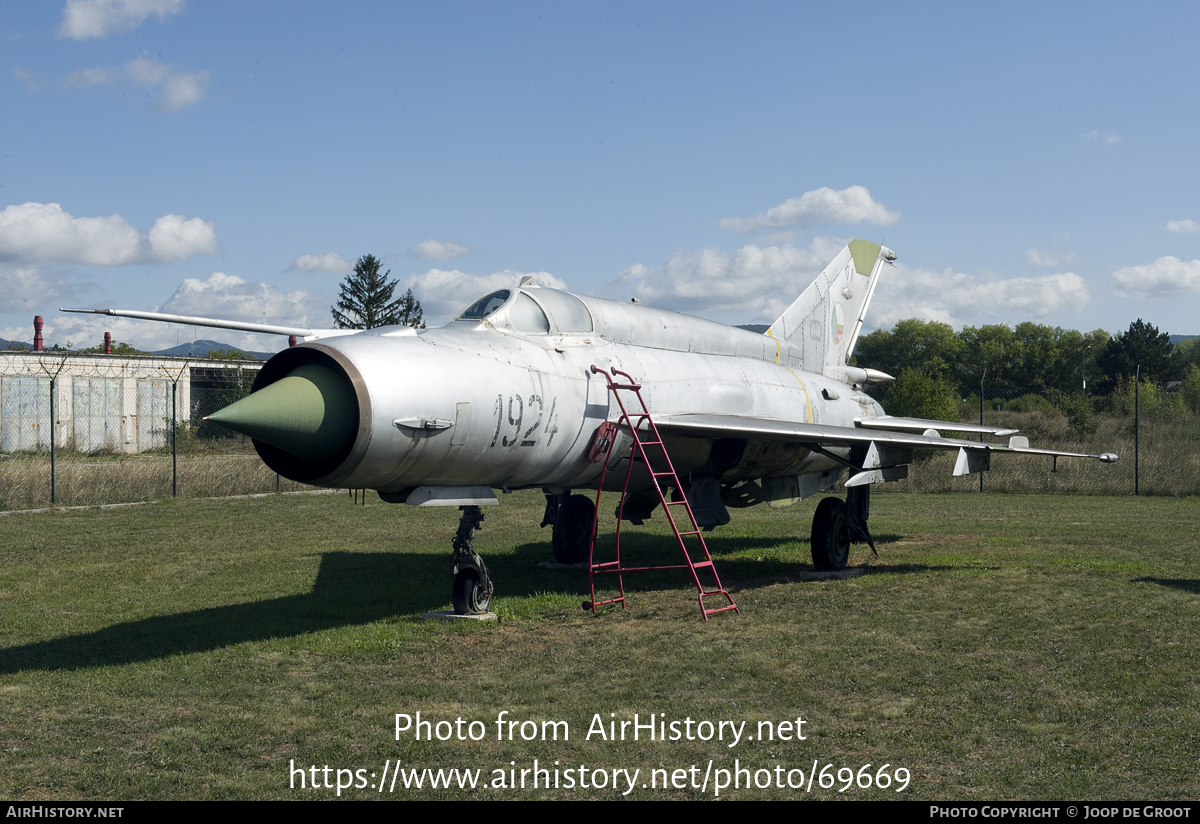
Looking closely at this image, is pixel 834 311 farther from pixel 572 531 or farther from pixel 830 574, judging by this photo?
pixel 572 531

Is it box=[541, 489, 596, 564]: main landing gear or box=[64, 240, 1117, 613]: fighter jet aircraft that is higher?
box=[64, 240, 1117, 613]: fighter jet aircraft

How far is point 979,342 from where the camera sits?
126 meters

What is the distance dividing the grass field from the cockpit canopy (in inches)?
113

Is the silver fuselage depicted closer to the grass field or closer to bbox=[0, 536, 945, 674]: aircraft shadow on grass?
the grass field

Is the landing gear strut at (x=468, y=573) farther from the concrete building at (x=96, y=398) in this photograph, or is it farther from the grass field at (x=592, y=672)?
the concrete building at (x=96, y=398)

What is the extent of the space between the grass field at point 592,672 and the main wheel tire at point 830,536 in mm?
687

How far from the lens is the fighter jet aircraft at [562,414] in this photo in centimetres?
718

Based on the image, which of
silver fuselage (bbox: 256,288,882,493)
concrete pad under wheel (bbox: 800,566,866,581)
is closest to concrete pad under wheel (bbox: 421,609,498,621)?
silver fuselage (bbox: 256,288,882,493)

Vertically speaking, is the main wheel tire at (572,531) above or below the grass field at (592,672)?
above

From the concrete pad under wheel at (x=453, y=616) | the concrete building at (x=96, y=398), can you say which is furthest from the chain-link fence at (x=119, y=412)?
the concrete pad under wheel at (x=453, y=616)

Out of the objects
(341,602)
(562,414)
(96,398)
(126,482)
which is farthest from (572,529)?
(96,398)

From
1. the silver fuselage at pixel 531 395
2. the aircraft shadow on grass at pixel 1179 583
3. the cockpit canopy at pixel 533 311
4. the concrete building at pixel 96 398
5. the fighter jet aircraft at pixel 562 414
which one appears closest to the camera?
the fighter jet aircraft at pixel 562 414

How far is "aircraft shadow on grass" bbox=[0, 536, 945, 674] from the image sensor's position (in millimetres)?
7906
